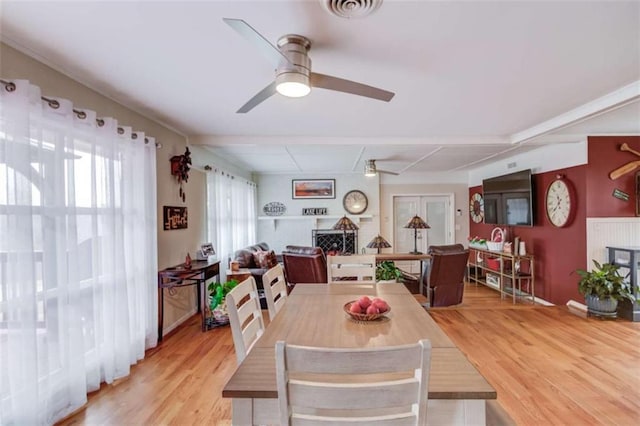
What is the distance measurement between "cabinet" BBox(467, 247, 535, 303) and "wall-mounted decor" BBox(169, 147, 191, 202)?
5.03 m

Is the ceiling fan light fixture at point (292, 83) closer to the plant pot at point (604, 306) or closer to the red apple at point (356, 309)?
the red apple at point (356, 309)

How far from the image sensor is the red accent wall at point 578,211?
13.5 ft

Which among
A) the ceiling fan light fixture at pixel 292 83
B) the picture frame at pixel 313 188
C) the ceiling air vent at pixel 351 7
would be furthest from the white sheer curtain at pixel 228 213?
the ceiling air vent at pixel 351 7

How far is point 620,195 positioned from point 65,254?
5.97m

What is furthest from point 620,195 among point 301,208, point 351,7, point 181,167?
point 181,167

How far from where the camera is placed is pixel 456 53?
202 centimetres

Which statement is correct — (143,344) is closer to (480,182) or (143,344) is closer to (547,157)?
(547,157)

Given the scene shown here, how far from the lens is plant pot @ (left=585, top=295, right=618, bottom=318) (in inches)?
148

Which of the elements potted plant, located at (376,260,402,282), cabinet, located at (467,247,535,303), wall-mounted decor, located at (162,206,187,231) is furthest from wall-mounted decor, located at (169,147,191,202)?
cabinet, located at (467,247,535,303)

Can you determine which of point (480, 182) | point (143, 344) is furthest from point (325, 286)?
point (480, 182)

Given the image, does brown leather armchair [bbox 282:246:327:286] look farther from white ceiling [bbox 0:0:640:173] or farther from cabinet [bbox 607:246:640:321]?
cabinet [bbox 607:246:640:321]

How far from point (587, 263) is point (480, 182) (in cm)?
321

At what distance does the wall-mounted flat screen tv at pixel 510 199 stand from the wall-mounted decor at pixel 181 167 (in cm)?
519

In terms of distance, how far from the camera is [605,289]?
3.74 meters
